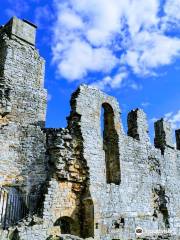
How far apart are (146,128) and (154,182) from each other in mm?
2728

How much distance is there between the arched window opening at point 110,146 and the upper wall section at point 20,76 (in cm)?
292

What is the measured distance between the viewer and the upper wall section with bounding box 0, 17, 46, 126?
1420 centimetres

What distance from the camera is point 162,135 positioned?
58.9 ft

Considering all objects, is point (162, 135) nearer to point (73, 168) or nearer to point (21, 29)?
point (73, 168)

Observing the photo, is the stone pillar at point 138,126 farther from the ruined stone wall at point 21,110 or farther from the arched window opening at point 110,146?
the ruined stone wall at point 21,110

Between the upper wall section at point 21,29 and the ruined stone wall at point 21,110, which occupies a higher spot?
the upper wall section at point 21,29

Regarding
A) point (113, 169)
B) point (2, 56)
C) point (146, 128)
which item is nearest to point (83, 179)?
point (113, 169)

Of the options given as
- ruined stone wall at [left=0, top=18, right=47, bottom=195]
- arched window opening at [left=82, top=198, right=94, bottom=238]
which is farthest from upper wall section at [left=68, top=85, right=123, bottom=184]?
ruined stone wall at [left=0, top=18, right=47, bottom=195]

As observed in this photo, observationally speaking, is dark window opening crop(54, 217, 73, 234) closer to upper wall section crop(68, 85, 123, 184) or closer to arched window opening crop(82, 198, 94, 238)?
arched window opening crop(82, 198, 94, 238)

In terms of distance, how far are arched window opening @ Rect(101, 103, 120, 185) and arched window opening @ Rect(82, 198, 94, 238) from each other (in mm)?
2189

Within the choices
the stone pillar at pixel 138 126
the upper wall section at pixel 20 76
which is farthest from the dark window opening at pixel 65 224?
the stone pillar at pixel 138 126

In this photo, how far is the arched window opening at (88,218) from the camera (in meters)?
12.2

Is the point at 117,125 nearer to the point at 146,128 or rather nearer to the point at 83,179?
the point at 146,128

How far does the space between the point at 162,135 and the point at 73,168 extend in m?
6.94
